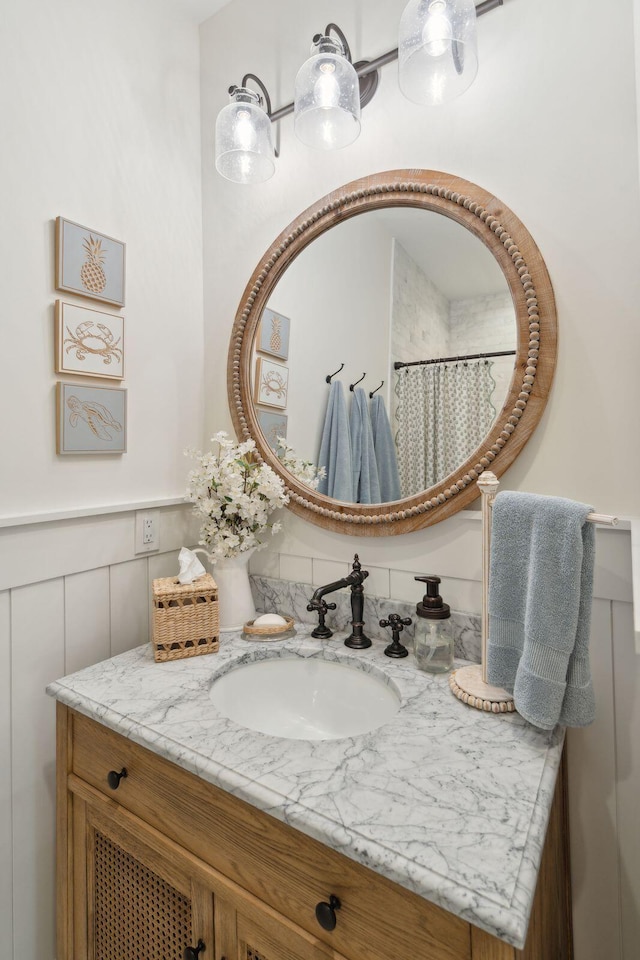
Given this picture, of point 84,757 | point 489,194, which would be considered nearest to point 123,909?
point 84,757

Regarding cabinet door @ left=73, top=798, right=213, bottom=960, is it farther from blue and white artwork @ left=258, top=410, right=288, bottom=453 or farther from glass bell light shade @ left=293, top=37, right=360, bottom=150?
glass bell light shade @ left=293, top=37, right=360, bottom=150

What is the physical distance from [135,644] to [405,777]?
3.01 ft

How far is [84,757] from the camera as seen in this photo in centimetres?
102

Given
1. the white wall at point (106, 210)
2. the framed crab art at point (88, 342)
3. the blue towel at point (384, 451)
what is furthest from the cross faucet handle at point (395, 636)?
the framed crab art at point (88, 342)

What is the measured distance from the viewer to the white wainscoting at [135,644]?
967 millimetres

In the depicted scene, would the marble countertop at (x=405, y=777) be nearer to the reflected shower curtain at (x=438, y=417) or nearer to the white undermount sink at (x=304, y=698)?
the white undermount sink at (x=304, y=698)

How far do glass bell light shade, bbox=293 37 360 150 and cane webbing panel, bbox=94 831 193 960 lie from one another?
1539 mm

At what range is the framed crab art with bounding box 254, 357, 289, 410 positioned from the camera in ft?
4.62

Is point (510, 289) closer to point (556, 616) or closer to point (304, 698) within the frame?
point (556, 616)

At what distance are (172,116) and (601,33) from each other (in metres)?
1.13

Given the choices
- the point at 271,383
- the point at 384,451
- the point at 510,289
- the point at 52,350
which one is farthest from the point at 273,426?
the point at 510,289

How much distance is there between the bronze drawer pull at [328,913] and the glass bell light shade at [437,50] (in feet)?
4.52

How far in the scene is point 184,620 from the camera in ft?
3.79

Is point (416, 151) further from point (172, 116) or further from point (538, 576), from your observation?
point (538, 576)
